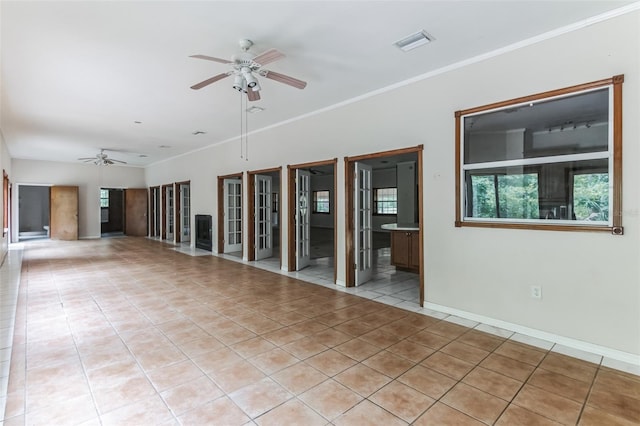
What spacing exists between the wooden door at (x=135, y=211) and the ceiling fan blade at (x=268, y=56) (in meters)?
12.4

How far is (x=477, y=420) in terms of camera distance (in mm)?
2047

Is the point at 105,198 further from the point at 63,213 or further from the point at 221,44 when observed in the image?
the point at 221,44

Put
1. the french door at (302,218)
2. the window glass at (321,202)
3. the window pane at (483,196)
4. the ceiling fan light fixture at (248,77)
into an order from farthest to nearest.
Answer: the window glass at (321,202) < the french door at (302,218) < the window pane at (483,196) < the ceiling fan light fixture at (248,77)

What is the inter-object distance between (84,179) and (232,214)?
7.85 meters

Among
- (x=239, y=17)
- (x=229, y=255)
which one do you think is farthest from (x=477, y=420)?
(x=229, y=255)

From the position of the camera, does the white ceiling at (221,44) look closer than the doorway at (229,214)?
Yes

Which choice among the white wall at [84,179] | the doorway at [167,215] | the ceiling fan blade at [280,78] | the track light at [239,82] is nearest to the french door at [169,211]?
the doorway at [167,215]

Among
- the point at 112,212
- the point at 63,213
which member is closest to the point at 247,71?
the point at 63,213

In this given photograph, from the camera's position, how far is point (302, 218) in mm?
6664

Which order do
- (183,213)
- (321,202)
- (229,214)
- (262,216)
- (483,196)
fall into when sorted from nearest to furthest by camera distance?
1. (483,196)
2. (262,216)
3. (229,214)
4. (183,213)
5. (321,202)

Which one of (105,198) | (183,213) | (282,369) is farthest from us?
(105,198)

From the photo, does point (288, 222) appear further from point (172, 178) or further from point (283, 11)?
point (172, 178)

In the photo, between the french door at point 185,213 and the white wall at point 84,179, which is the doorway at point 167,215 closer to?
the french door at point 185,213

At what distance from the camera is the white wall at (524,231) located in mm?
2809
